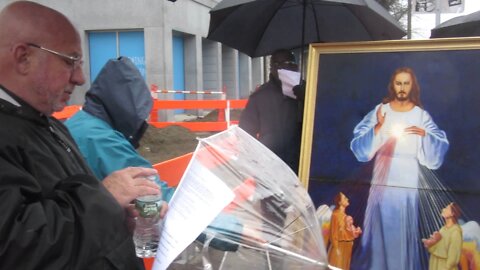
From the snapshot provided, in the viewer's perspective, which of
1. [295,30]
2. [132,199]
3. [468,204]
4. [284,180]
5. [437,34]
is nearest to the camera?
[132,199]

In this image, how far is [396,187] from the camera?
8.00 feet

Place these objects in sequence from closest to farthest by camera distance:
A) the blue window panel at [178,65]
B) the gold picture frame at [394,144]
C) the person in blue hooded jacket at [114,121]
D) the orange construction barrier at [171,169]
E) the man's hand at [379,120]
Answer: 1. the person in blue hooded jacket at [114,121]
2. the gold picture frame at [394,144]
3. the man's hand at [379,120]
4. the orange construction barrier at [171,169]
5. the blue window panel at [178,65]

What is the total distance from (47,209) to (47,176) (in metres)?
0.15

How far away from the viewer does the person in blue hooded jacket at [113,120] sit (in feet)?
7.27

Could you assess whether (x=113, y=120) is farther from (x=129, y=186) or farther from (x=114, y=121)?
(x=129, y=186)

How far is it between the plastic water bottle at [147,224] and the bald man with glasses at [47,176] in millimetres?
28

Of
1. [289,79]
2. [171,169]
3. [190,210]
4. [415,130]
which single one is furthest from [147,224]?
[289,79]

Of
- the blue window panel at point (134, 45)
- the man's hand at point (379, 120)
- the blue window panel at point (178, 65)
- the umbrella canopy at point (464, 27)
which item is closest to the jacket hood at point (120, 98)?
the man's hand at point (379, 120)

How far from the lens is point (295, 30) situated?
163 inches

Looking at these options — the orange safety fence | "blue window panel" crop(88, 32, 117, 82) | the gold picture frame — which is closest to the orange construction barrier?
the gold picture frame

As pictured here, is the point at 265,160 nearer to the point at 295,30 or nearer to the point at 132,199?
the point at 132,199

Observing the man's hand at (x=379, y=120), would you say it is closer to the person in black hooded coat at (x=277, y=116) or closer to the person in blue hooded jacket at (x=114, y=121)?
the person in black hooded coat at (x=277, y=116)

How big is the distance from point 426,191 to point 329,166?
1.68 feet

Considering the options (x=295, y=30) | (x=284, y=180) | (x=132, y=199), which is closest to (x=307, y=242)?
(x=284, y=180)
